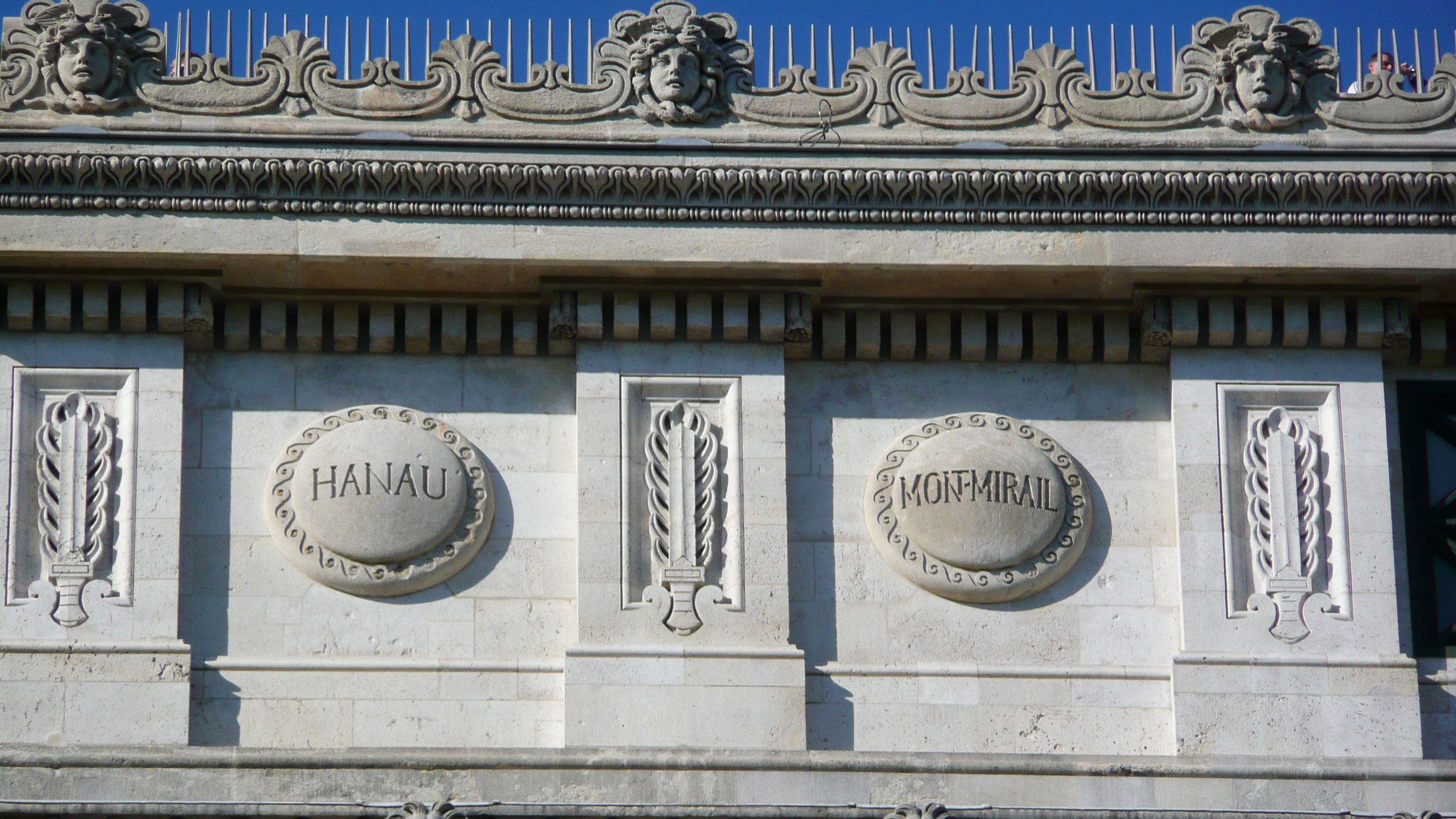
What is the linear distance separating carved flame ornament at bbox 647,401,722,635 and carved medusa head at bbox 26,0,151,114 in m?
4.51

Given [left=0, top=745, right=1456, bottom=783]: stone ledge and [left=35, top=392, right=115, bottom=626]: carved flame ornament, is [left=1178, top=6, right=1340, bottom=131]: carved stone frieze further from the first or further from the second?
[left=35, top=392, right=115, bottom=626]: carved flame ornament

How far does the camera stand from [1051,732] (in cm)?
1694

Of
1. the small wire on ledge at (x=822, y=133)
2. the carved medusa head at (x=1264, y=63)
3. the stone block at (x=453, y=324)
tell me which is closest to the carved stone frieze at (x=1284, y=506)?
the carved medusa head at (x=1264, y=63)

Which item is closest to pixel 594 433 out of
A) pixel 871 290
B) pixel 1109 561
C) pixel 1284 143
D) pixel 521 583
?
pixel 521 583

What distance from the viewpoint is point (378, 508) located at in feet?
55.8

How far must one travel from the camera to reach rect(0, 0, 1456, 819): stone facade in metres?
16.8

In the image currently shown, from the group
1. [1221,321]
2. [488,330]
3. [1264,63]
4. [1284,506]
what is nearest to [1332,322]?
[1221,321]

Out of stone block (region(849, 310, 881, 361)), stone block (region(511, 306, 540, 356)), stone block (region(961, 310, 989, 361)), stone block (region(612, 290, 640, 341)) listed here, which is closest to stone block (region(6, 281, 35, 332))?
stone block (region(511, 306, 540, 356))

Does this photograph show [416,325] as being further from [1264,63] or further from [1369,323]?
[1369,323]

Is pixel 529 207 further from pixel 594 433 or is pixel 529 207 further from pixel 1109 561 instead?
pixel 1109 561

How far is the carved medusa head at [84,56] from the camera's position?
678 inches

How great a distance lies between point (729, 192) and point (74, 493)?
16.5 feet

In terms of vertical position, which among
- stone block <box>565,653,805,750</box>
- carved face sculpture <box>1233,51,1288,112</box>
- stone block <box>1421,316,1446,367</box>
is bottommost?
stone block <box>565,653,805,750</box>

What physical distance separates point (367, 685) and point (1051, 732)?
473 cm
